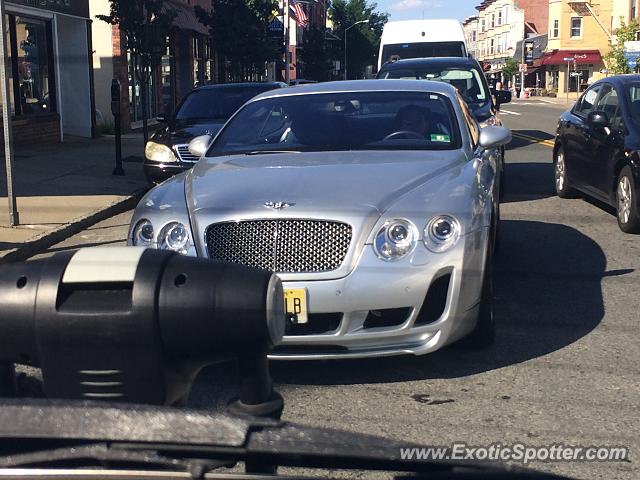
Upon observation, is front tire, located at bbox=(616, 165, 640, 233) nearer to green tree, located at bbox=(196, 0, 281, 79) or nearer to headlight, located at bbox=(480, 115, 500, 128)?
headlight, located at bbox=(480, 115, 500, 128)

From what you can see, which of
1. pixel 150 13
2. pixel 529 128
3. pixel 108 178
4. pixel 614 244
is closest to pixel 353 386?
pixel 614 244

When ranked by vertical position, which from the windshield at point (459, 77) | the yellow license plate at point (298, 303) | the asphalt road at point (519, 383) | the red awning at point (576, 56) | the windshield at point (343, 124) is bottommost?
the asphalt road at point (519, 383)

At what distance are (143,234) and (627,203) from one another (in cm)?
578

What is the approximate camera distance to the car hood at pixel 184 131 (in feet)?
38.7

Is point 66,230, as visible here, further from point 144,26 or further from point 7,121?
point 144,26

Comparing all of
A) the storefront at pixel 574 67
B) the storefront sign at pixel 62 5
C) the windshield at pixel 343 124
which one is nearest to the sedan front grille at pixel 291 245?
the windshield at pixel 343 124

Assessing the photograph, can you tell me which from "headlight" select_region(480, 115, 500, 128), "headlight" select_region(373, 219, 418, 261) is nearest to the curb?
"headlight" select_region(373, 219, 418, 261)

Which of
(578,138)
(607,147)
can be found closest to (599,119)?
(607,147)

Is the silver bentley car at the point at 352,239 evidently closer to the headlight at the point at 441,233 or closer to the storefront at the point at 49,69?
the headlight at the point at 441,233

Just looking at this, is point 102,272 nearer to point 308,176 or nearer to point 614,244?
point 308,176

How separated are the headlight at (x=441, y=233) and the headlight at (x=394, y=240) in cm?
8

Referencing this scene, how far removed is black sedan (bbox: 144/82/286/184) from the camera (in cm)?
1155

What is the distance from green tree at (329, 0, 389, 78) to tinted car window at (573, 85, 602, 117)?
69667 millimetres

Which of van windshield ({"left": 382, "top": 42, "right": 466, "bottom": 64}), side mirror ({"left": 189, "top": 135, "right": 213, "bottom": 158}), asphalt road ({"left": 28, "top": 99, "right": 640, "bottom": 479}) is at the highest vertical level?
van windshield ({"left": 382, "top": 42, "right": 466, "bottom": 64})
